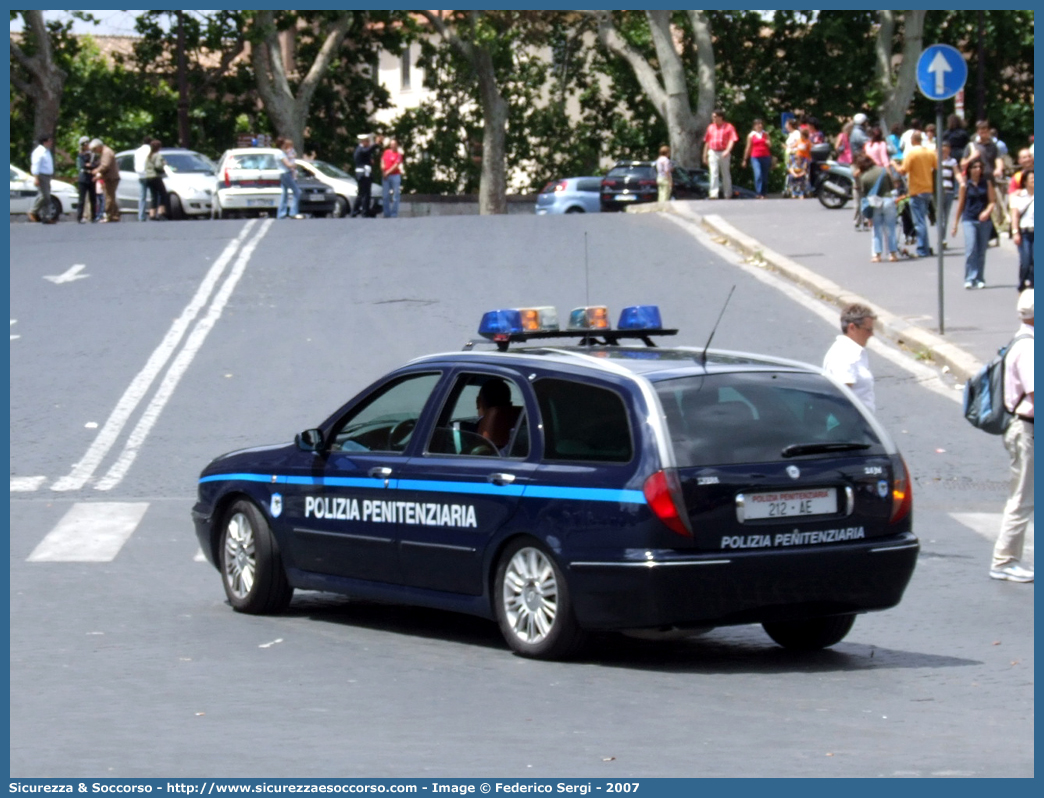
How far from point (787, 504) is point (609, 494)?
2.63ft

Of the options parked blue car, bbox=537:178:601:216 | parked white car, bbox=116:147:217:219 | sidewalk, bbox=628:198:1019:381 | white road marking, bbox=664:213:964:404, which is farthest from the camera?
parked blue car, bbox=537:178:601:216

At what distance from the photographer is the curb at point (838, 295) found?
1916 centimetres

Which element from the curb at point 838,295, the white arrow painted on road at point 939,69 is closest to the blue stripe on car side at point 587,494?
the curb at point 838,295

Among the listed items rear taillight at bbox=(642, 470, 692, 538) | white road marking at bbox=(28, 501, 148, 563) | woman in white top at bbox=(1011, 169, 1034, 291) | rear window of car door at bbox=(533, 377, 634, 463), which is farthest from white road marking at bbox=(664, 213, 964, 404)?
rear taillight at bbox=(642, 470, 692, 538)

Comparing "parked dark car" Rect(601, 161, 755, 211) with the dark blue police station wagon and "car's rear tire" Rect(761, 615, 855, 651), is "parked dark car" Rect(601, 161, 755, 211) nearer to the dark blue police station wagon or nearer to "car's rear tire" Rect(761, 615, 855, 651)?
the dark blue police station wagon

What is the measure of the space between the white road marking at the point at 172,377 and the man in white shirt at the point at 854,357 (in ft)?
21.7

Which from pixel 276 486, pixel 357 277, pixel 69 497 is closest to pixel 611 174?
pixel 357 277

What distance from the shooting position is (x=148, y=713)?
7.02 metres

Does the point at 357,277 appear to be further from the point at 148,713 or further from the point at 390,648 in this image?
the point at 148,713

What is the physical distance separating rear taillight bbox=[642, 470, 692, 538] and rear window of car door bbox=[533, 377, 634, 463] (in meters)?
0.21

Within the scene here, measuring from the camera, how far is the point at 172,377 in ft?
63.0

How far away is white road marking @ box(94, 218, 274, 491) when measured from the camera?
15.4m

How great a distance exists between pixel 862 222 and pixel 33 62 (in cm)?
3079

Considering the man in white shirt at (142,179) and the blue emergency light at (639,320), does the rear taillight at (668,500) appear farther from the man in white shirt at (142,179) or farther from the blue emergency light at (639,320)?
the man in white shirt at (142,179)
